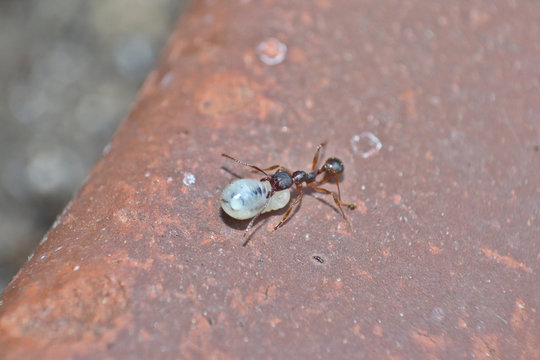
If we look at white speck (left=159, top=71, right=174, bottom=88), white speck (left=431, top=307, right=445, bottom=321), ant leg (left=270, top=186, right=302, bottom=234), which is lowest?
white speck (left=431, top=307, right=445, bottom=321)

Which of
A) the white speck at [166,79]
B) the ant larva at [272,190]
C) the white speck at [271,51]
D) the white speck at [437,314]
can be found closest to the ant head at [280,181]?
the ant larva at [272,190]

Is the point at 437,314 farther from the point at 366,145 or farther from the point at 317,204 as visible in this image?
the point at 366,145

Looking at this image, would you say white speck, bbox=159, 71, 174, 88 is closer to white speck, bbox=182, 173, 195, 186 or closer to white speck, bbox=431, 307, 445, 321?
white speck, bbox=182, 173, 195, 186

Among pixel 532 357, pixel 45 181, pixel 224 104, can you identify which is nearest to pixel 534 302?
pixel 532 357

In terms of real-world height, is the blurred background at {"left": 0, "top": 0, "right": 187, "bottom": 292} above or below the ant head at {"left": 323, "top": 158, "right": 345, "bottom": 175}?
below

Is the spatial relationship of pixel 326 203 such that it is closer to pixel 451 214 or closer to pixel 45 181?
pixel 451 214

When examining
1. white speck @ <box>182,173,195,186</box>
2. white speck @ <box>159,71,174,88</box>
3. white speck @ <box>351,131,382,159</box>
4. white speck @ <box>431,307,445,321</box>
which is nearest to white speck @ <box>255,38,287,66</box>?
white speck @ <box>159,71,174,88</box>

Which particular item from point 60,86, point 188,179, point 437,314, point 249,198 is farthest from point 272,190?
point 60,86
